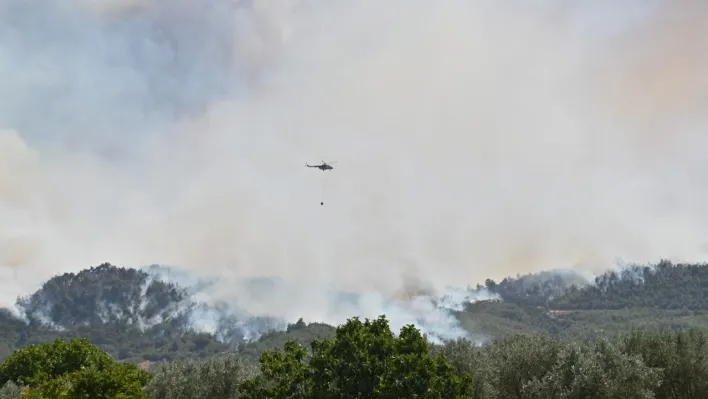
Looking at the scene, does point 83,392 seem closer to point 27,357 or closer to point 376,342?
point 376,342

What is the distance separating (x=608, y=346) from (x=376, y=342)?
3316 cm

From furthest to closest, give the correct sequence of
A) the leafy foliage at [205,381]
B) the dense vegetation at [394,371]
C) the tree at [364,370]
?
the leafy foliage at [205,381], the dense vegetation at [394,371], the tree at [364,370]

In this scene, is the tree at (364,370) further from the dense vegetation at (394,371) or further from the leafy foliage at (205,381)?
the leafy foliage at (205,381)

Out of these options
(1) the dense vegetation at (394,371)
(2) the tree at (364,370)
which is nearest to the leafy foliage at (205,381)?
(1) the dense vegetation at (394,371)

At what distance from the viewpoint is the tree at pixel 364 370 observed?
51.9 m

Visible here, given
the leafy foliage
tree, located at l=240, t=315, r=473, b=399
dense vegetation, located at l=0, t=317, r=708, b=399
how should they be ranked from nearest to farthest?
tree, located at l=240, t=315, r=473, b=399
dense vegetation, located at l=0, t=317, r=708, b=399
the leafy foliage

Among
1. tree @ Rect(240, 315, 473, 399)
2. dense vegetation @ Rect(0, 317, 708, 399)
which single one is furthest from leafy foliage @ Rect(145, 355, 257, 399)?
tree @ Rect(240, 315, 473, 399)

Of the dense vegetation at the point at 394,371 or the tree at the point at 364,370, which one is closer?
the tree at the point at 364,370

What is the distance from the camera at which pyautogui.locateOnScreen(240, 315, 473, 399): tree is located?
51938 mm

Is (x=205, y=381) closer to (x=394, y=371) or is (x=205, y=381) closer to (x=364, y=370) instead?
(x=364, y=370)

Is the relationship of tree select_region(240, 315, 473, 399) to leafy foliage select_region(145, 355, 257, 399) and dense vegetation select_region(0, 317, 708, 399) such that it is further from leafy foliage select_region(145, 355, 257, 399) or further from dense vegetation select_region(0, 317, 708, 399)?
leafy foliage select_region(145, 355, 257, 399)

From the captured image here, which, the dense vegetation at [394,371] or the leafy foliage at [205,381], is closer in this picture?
the dense vegetation at [394,371]

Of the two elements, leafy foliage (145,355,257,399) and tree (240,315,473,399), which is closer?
tree (240,315,473,399)

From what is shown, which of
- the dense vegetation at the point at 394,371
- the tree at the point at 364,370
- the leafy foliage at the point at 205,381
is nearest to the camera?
the tree at the point at 364,370
